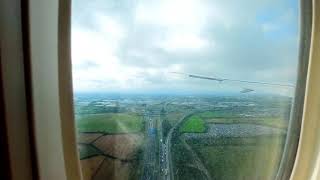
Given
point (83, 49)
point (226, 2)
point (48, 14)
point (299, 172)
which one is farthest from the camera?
point (299, 172)

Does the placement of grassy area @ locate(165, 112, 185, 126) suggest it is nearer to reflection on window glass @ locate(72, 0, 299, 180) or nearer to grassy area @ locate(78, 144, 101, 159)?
reflection on window glass @ locate(72, 0, 299, 180)

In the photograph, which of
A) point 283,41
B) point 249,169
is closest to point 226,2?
point 283,41

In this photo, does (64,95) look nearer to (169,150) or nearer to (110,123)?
(110,123)

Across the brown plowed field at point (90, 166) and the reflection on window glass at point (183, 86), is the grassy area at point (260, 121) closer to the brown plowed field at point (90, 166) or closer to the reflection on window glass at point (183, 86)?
the reflection on window glass at point (183, 86)

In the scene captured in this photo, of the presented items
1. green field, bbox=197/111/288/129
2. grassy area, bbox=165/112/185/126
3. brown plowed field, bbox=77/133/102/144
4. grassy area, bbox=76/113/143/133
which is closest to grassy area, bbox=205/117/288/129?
green field, bbox=197/111/288/129

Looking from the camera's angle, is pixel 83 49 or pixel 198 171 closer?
pixel 83 49

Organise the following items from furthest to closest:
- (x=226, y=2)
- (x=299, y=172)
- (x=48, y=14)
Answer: (x=299, y=172) → (x=226, y=2) → (x=48, y=14)

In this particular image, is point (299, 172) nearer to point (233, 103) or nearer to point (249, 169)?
point (249, 169)

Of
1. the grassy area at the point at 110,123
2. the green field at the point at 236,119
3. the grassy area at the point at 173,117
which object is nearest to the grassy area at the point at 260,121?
the green field at the point at 236,119
